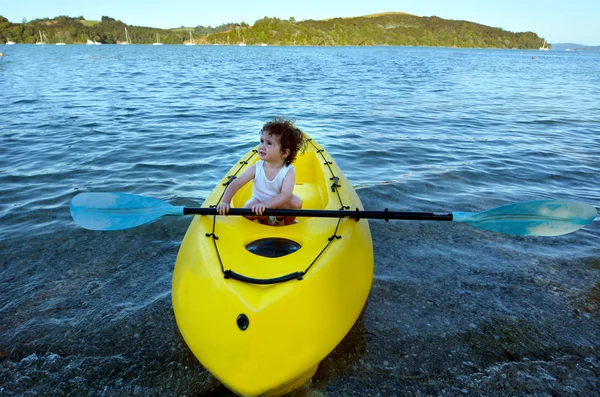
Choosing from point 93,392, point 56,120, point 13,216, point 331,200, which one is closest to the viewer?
point 93,392

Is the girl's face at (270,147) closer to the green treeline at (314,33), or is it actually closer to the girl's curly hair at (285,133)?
the girl's curly hair at (285,133)

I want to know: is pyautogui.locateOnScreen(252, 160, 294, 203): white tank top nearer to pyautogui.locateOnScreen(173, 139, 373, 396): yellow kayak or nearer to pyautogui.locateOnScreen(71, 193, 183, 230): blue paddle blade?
pyautogui.locateOnScreen(173, 139, 373, 396): yellow kayak

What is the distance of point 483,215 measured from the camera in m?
3.41

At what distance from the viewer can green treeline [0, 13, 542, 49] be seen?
131750 millimetres

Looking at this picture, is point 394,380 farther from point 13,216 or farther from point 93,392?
point 13,216

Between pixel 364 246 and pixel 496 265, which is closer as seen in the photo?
pixel 364 246

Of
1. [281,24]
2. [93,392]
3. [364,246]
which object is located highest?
[281,24]

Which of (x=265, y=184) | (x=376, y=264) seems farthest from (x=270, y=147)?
(x=376, y=264)

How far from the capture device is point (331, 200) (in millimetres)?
3691

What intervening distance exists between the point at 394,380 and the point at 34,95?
55.3ft

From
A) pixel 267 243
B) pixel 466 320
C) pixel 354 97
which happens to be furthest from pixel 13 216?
pixel 354 97

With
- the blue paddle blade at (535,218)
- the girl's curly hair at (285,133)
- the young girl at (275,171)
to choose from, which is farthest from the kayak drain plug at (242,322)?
the blue paddle blade at (535,218)

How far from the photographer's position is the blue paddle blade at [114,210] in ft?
11.2

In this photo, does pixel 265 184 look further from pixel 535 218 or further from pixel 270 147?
pixel 535 218
